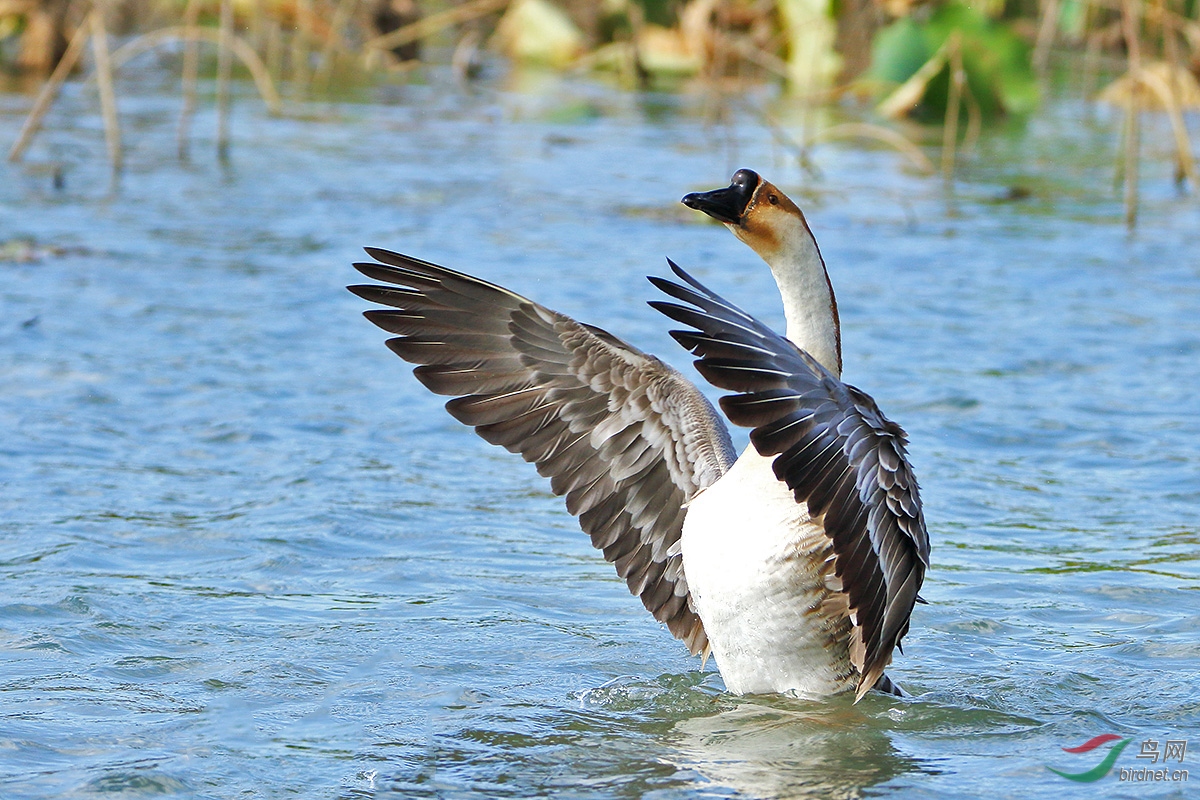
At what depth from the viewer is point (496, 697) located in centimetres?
497

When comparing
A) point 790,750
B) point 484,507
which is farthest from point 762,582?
point 484,507

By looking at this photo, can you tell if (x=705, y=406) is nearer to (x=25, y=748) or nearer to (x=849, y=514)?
(x=849, y=514)

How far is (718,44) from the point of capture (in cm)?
1644

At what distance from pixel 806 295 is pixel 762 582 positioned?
890 millimetres

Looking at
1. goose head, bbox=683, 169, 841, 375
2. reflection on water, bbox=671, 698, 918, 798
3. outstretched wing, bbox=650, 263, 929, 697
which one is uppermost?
goose head, bbox=683, 169, 841, 375

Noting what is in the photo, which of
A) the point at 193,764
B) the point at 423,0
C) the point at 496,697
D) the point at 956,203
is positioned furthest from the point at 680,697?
the point at 423,0

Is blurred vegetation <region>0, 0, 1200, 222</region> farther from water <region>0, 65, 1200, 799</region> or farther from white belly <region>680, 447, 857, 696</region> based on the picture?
white belly <region>680, 447, 857, 696</region>

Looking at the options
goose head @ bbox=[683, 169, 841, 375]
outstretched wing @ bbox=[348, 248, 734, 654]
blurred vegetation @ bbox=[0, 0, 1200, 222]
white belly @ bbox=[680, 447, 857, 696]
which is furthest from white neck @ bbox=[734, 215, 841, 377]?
blurred vegetation @ bbox=[0, 0, 1200, 222]

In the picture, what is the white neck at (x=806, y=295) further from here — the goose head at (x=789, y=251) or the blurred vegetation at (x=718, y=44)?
the blurred vegetation at (x=718, y=44)

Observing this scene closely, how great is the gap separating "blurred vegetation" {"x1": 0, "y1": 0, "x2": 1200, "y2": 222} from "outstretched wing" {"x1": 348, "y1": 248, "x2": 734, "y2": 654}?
10567 millimetres

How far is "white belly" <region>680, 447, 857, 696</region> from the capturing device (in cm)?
455

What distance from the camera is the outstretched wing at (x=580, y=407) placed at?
5.03m

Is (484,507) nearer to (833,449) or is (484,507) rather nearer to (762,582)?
(762,582)

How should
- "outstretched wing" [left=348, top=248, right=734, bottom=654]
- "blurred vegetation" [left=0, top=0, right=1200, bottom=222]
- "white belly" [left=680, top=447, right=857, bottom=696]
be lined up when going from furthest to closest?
"blurred vegetation" [left=0, top=0, right=1200, bottom=222] → "outstretched wing" [left=348, top=248, right=734, bottom=654] → "white belly" [left=680, top=447, right=857, bottom=696]
